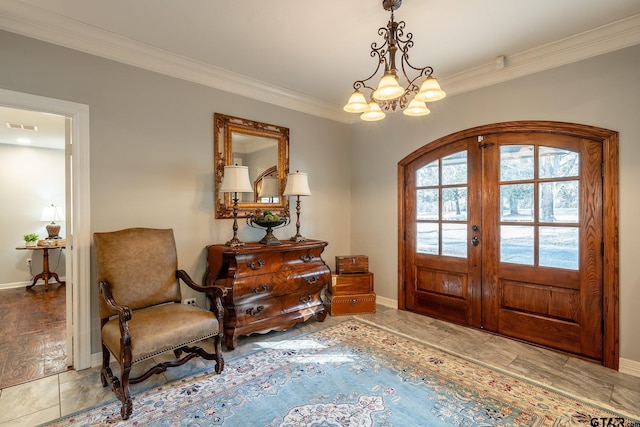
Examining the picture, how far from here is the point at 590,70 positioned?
2660 millimetres

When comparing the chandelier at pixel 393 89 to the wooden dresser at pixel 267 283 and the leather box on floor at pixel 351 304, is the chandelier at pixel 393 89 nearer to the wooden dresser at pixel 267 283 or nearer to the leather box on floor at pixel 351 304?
the wooden dresser at pixel 267 283

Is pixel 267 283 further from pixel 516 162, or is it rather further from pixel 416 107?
pixel 516 162

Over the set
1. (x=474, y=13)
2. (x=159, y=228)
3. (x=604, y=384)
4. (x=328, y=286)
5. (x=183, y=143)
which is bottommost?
(x=604, y=384)

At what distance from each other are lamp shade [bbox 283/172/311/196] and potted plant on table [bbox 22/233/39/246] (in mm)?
5041

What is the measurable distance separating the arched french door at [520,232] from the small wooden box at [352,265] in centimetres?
55

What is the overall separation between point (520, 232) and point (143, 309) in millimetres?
3394

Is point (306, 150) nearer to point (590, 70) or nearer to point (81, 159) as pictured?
point (81, 159)

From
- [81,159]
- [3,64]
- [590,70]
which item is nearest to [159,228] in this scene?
[81,159]

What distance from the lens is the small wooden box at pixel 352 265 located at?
396cm

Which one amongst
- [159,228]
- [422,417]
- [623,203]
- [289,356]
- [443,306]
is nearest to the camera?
[422,417]

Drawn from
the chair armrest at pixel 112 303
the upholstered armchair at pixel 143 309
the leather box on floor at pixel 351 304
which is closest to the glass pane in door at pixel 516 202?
the leather box on floor at pixel 351 304

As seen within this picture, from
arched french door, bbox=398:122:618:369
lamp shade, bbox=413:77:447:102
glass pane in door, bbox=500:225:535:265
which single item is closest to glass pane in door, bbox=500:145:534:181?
arched french door, bbox=398:122:618:369

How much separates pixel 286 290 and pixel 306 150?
1825 millimetres

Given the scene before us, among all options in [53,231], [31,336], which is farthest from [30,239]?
[31,336]
